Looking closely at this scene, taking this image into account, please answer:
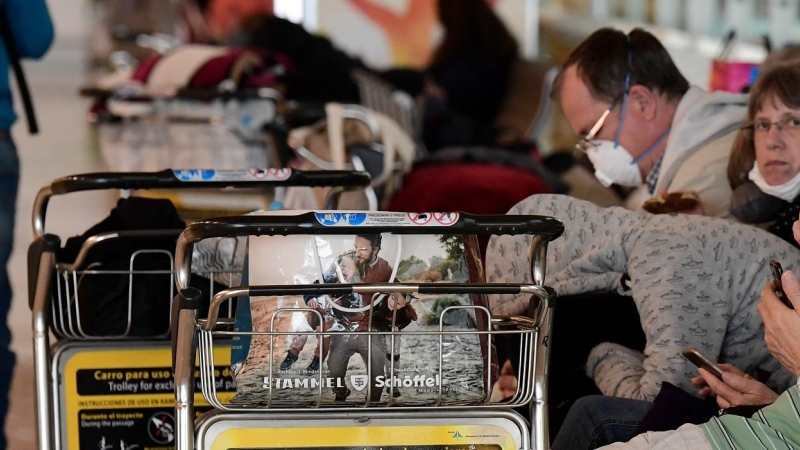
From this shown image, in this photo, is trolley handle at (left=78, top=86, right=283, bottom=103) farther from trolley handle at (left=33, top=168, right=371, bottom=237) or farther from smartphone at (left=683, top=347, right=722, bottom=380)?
smartphone at (left=683, top=347, right=722, bottom=380)

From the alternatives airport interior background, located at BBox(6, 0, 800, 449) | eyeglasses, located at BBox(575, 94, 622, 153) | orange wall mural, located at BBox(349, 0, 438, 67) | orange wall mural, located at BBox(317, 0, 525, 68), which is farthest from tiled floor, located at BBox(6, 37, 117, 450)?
orange wall mural, located at BBox(349, 0, 438, 67)

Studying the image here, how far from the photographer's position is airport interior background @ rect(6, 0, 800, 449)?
571 cm

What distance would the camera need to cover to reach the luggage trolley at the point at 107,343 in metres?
2.40

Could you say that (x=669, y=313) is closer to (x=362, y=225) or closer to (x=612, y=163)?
(x=362, y=225)

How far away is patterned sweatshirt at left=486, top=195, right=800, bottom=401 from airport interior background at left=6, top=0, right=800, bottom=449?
2433 millimetres

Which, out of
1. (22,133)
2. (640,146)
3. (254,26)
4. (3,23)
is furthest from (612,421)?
(22,133)

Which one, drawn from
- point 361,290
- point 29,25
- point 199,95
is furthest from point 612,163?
point 199,95

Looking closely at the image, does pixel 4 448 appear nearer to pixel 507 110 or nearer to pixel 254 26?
pixel 254 26

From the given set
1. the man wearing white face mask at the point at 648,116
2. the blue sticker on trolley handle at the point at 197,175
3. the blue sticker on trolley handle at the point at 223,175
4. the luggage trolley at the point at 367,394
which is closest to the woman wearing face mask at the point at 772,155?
the man wearing white face mask at the point at 648,116

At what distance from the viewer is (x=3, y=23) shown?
11.0ft

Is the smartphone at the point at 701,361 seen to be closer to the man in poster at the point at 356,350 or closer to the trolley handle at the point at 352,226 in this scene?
the trolley handle at the point at 352,226

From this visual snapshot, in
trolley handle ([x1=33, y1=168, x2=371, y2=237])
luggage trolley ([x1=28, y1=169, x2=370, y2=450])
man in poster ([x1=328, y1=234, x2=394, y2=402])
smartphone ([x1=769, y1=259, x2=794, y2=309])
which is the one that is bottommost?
luggage trolley ([x1=28, y1=169, x2=370, y2=450])

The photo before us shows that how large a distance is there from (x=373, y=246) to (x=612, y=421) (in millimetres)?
625

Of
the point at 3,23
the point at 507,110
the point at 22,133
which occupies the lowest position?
the point at 22,133
